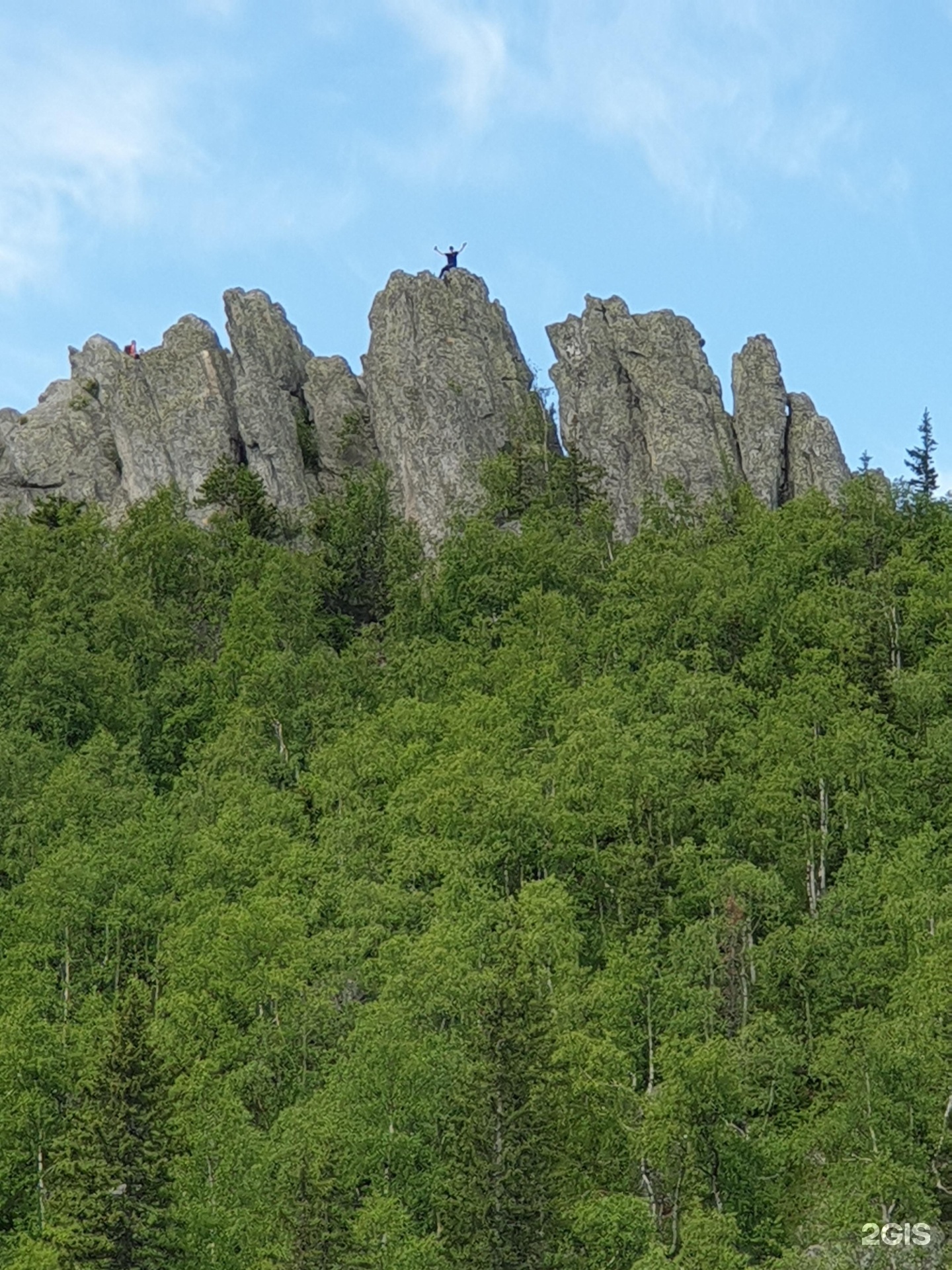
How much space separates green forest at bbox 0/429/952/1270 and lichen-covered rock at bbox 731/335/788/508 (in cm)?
682

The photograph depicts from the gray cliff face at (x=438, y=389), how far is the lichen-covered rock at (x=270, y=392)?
5254mm

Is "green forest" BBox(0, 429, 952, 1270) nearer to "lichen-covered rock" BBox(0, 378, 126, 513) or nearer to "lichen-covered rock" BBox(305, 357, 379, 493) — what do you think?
"lichen-covered rock" BBox(0, 378, 126, 513)

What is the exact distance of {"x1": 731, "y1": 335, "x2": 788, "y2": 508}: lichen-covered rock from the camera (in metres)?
107

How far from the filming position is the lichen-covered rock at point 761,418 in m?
107

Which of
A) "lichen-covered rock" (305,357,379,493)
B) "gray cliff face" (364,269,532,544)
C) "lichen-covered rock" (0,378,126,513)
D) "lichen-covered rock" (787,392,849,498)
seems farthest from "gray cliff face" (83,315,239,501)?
"lichen-covered rock" (787,392,849,498)

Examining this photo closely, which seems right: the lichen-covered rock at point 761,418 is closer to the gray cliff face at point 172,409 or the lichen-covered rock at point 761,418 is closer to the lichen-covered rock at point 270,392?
the lichen-covered rock at point 270,392

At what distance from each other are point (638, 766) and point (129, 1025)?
26.9 m

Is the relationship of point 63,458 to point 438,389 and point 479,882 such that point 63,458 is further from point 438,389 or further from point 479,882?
point 479,882

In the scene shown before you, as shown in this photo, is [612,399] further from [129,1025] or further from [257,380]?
[129,1025]

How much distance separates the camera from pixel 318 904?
2440 inches

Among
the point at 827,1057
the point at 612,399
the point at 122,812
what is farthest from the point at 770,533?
the point at 827,1057

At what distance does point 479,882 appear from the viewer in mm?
63812

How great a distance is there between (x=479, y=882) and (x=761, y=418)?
53.6 meters

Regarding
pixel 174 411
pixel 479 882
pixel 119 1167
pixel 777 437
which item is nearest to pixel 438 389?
pixel 174 411
